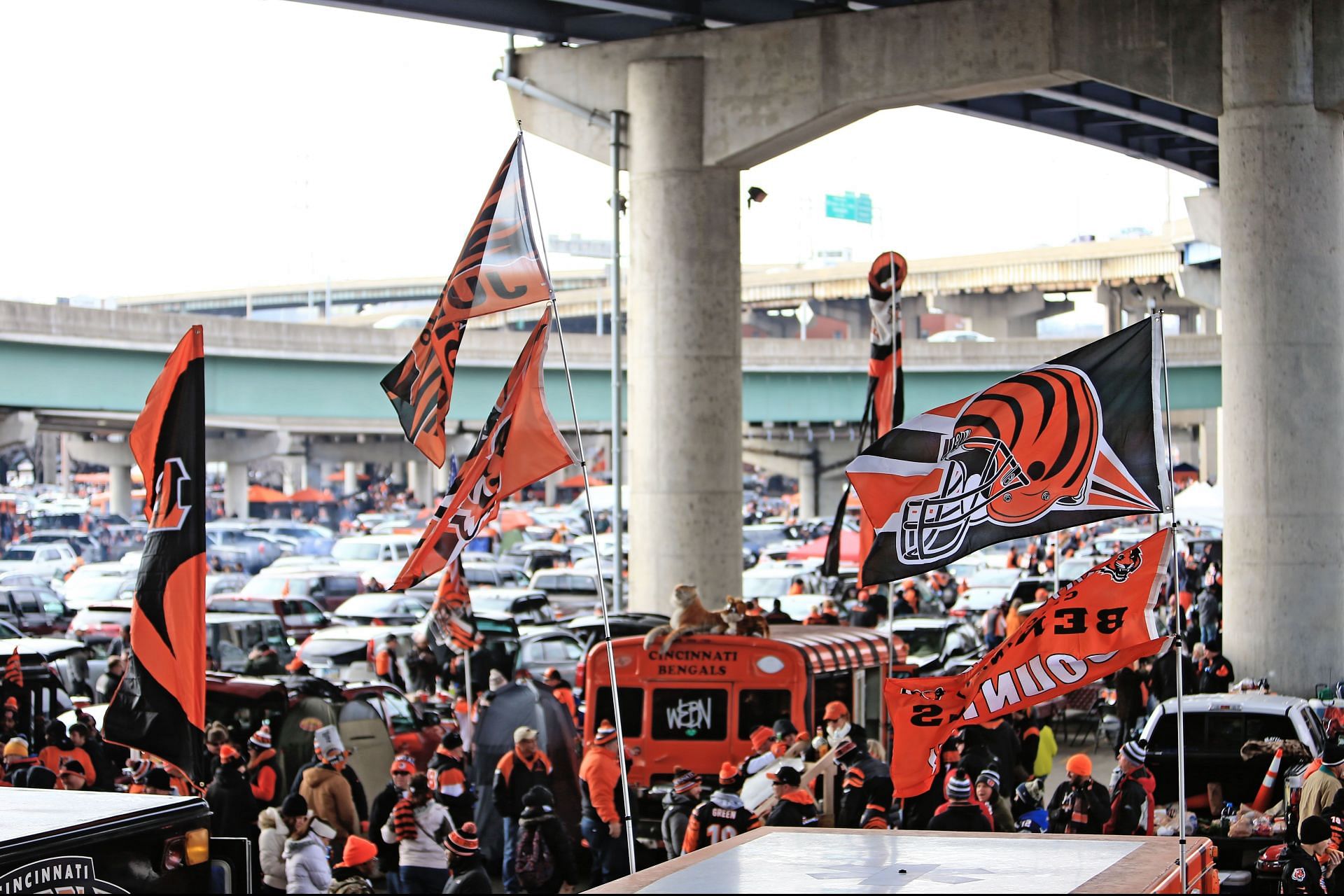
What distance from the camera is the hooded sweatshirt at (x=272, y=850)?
11.6 metres

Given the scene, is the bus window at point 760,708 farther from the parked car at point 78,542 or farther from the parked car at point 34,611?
the parked car at point 78,542

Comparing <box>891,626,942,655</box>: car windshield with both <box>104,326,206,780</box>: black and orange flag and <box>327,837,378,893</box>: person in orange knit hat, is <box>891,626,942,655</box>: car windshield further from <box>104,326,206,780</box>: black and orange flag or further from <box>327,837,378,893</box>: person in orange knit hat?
<box>104,326,206,780</box>: black and orange flag

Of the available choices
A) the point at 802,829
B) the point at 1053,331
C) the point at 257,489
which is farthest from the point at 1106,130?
the point at 1053,331

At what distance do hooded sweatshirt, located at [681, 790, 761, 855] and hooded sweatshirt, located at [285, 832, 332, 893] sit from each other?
232 centimetres

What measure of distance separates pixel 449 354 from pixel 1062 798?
5205mm

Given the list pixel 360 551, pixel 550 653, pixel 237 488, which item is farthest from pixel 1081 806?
pixel 237 488

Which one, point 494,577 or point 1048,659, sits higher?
point 1048,659

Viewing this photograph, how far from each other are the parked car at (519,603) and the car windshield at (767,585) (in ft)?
17.4

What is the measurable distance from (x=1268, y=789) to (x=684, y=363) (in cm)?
1148

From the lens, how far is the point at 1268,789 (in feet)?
41.7

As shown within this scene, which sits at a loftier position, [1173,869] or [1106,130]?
[1106,130]

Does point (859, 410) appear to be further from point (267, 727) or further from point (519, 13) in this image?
point (267, 727)

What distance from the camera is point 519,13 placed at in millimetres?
24234

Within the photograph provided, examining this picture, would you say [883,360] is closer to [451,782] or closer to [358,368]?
[451,782]
